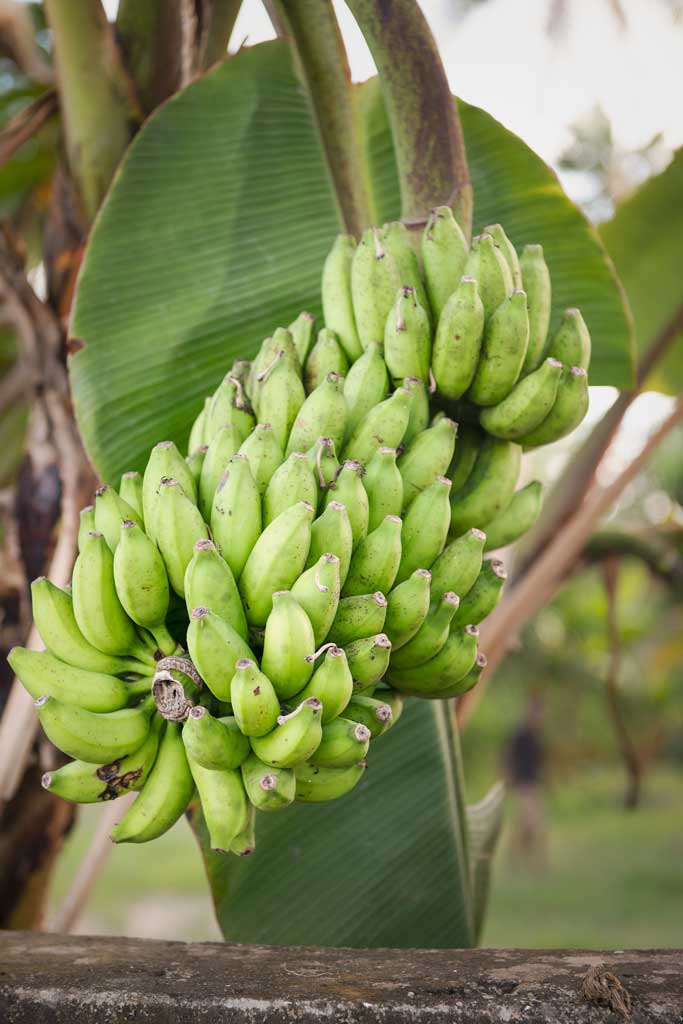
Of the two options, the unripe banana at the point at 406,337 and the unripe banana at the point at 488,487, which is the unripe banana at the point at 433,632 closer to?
the unripe banana at the point at 488,487

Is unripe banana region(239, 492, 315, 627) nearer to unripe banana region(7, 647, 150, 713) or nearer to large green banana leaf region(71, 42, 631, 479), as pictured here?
unripe banana region(7, 647, 150, 713)

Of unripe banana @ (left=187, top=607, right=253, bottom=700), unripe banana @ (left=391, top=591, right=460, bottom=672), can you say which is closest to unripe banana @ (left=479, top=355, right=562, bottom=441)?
unripe banana @ (left=391, top=591, right=460, bottom=672)

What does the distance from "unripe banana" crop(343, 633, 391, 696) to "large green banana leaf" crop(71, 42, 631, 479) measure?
0.60 metres

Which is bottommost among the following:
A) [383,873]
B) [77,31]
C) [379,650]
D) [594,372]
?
[383,873]

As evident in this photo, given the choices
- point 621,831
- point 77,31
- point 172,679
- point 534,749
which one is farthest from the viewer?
point 621,831

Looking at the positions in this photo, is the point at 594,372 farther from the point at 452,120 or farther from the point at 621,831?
the point at 621,831

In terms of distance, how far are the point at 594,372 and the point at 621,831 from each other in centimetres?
772

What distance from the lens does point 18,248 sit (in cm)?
166

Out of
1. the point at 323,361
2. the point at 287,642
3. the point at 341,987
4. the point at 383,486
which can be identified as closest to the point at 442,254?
the point at 323,361

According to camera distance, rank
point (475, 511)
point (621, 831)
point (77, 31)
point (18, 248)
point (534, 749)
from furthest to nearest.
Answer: point (621, 831)
point (534, 749)
point (18, 248)
point (77, 31)
point (475, 511)

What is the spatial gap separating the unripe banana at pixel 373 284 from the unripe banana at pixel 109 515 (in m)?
0.34

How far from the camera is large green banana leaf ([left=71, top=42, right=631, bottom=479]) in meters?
1.31

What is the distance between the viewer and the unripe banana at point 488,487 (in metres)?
1.04

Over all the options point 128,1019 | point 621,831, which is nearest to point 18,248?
point 128,1019
